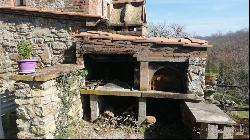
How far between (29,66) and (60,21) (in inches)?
84.9

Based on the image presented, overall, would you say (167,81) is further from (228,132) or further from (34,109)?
(34,109)

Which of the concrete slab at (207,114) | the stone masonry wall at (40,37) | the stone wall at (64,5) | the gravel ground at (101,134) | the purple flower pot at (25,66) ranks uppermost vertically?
the stone wall at (64,5)

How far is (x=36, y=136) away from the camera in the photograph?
6.37 metres

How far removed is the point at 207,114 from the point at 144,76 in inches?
76.9

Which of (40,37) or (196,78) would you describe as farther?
(40,37)

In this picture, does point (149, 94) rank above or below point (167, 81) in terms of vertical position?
below

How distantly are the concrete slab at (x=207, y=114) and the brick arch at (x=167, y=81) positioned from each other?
2.22 feet

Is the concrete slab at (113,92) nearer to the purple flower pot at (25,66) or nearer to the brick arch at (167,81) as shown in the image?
the brick arch at (167,81)

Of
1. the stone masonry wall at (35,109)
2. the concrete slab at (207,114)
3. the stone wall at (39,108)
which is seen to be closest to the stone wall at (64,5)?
the stone wall at (39,108)

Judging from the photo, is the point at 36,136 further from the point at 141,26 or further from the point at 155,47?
the point at 141,26

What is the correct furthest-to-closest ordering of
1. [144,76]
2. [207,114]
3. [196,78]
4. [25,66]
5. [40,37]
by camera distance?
[40,37] < [144,76] < [196,78] < [25,66] < [207,114]

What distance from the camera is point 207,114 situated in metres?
6.64

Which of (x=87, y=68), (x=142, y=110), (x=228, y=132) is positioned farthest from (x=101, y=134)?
(x=228, y=132)

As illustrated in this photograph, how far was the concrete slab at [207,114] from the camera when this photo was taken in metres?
6.16
